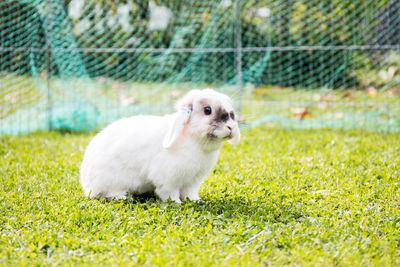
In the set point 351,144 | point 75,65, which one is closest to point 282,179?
point 351,144

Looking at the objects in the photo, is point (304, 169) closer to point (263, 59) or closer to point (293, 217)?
point (293, 217)

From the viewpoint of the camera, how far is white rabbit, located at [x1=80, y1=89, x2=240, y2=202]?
321 centimetres

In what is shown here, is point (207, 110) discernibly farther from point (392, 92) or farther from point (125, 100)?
point (392, 92)

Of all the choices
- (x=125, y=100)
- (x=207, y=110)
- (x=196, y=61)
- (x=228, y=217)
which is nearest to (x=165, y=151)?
(x=207, y=110)

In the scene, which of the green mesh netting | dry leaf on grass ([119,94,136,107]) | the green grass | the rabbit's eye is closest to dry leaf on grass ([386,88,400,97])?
the green mesh netting

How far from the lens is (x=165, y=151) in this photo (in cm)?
330

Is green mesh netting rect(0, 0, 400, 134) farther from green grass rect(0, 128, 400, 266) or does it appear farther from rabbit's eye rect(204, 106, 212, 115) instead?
rabbit's eye rect(204, 106, 212, 115)

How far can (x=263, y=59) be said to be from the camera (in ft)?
25.8

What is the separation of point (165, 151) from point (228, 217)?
625 mm

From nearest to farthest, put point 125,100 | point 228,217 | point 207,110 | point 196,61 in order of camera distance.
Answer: point 228,217 → point 207,110 → point 196,61 → point 125,100

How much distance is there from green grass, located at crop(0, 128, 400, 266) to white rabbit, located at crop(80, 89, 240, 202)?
0.46 feet

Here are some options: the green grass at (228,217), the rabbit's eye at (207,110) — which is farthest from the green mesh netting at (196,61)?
the rabbit's eye at (207,110)

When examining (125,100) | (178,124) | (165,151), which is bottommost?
(125,100)

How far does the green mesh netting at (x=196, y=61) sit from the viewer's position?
6.57 m
